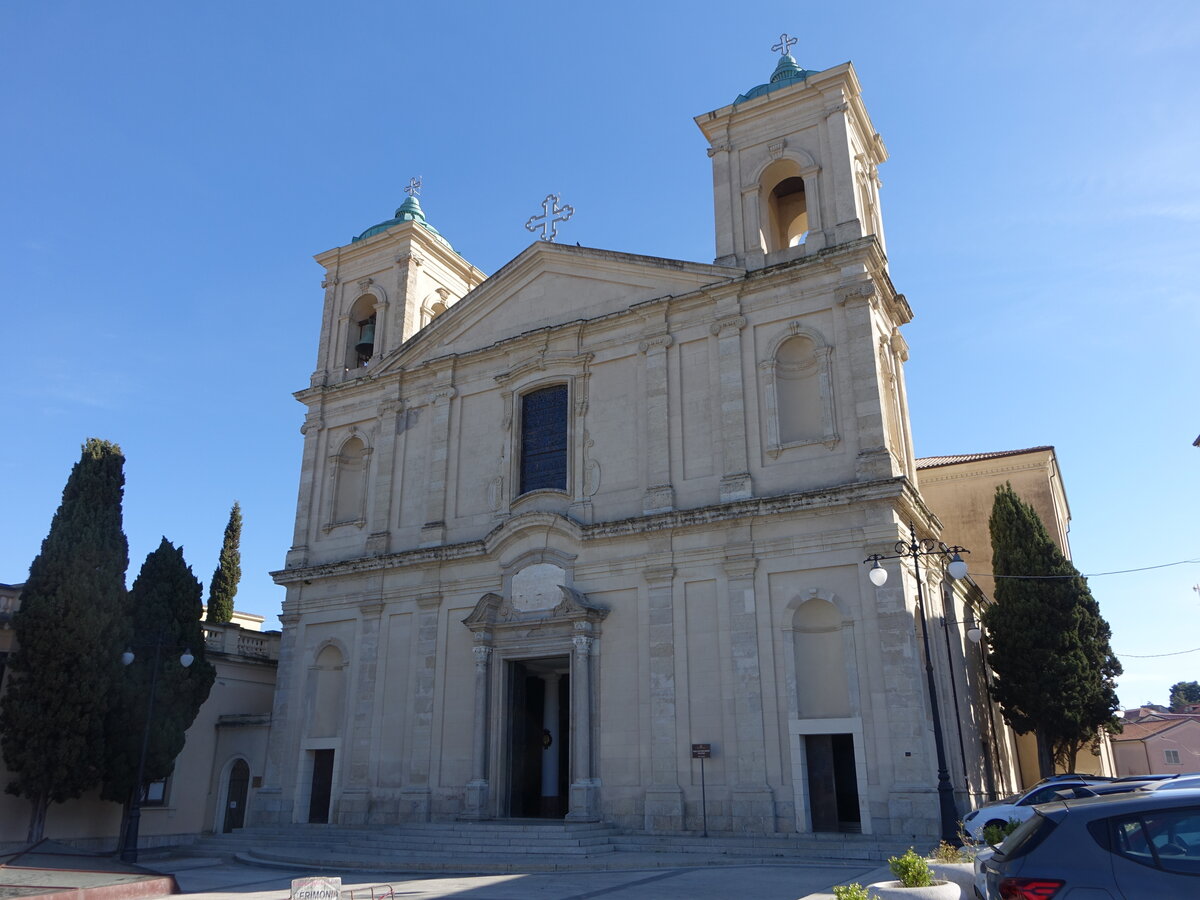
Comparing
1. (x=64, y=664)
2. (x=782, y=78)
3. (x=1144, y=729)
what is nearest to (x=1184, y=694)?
(x=1144, y=729)

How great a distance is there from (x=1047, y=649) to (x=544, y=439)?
14830 mm

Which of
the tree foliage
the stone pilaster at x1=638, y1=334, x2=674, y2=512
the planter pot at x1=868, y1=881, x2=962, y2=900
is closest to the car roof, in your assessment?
the planter pot at x1=868, y1=881, x2=962, y2=900

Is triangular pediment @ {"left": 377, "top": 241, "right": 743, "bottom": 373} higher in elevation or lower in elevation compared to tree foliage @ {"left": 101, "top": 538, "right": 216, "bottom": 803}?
higher

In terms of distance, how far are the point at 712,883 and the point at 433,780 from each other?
10503mm

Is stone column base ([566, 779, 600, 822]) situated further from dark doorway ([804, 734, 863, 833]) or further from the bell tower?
the bell tower

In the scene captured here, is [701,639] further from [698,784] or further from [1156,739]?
[1156,739]

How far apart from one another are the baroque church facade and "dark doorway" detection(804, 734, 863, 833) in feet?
0.15

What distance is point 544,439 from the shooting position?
24141 mm

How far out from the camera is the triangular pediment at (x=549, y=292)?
77.0 feet

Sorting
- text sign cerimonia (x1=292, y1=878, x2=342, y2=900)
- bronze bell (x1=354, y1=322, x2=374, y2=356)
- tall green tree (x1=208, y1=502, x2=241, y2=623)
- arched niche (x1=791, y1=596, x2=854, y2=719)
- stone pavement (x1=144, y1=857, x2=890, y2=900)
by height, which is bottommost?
stone pavement (x1=144, y1=857, x2=890, y2=900)

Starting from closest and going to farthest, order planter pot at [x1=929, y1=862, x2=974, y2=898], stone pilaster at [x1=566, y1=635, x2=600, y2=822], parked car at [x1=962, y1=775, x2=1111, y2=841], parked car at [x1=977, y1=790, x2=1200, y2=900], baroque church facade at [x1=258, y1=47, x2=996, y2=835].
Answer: parked car at [x1=977, y1=790, x2=1200, y2=900], planter pot at [x1=929, y1=862, x2=974, y2=898], parked car at [x1=962, y1=775, x2=1111, y2=841], baroque church facade at [x1=258, y1=47, x2=996, y2=835], stone pilaster at [x1=566, y1=635, x2=600, y2=822]

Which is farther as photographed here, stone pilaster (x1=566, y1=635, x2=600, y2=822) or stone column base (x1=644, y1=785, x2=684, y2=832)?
stone pilaster (x1=566, y1=635, x2=600, y2=822)

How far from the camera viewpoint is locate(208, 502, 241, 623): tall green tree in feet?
111

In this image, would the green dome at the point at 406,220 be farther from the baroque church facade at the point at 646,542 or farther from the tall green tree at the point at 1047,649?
the tall green tree at the point at 1047,649
